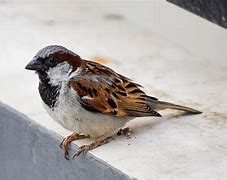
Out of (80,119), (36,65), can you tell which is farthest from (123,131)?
(36,65)

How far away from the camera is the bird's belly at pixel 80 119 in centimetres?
376

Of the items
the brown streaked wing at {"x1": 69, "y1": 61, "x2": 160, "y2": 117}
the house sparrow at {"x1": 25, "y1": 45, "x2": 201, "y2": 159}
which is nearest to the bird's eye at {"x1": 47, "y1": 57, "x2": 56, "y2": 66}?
the house sparrow at {"x1": 25, "y1": 45, "x2": 201, "y2": 159}

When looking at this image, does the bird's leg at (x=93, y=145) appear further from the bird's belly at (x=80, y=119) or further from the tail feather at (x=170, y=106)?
the tail feather at (x=170, y=106)

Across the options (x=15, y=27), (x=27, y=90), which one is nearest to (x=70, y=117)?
(x=27, y=90)

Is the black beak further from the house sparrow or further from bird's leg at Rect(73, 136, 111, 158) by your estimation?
bird's leg at Rect(73, 136, 111, 158)

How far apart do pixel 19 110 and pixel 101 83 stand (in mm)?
596

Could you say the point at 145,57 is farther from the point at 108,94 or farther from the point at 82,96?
the point at 82,96

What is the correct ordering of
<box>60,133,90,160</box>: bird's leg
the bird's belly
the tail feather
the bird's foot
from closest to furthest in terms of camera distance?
the bird's belly
<box>60,133,90,160</box>: bird's leg
the bird's foot
the tail feather

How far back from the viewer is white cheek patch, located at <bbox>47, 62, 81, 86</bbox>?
3.79 m

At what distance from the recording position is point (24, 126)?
4207mm

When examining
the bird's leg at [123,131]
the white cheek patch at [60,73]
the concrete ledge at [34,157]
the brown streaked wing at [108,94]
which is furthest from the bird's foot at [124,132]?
the white cheek patch at [60,73]

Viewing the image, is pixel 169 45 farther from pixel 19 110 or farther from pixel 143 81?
pixel 19 110

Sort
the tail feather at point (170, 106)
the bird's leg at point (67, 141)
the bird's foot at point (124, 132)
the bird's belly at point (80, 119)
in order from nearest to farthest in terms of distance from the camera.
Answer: the bird's belly at point (80, 119) → the bird's leg at point (67, 141) → the bird's foot at point (124, 132) → the tail feather at point (170, 106)

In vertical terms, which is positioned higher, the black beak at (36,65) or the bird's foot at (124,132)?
the black beak at (36,65)
